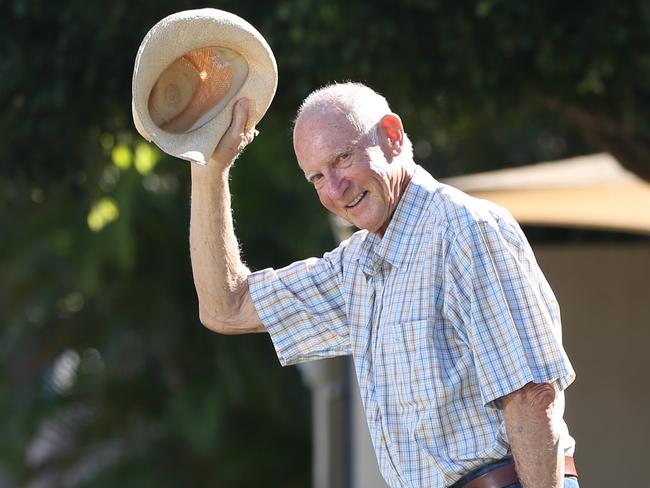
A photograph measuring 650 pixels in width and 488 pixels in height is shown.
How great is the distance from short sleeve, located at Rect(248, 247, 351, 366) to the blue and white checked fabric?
194 mm

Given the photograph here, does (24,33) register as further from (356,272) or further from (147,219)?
(147,219)

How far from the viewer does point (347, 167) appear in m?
2.46

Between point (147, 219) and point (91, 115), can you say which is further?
point (147, 219)

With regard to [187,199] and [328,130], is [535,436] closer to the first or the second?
[328,130]

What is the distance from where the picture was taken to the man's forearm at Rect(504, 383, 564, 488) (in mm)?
2221

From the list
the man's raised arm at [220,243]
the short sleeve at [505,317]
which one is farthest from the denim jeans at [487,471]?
the man's raised arm at [220,243]

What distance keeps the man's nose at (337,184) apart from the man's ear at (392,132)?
0.40 feet

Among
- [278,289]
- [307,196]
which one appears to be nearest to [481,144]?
[307,196]

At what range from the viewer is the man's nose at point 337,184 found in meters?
2.46

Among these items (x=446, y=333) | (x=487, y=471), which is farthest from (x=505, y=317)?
(x=487, y=471)

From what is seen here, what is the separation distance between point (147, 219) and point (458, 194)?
7.10 meters

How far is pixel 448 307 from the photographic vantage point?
7.66 feet

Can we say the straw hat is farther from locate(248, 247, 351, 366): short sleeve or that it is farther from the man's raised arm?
locate(248, 247, 351, 366): short sleeve

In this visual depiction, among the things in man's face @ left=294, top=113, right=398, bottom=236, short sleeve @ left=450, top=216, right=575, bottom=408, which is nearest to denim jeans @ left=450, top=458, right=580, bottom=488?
short sleeve @ left=450, top=216, right=575, bottom=408
